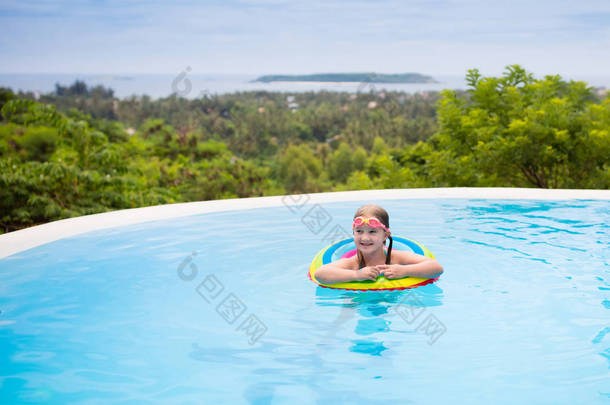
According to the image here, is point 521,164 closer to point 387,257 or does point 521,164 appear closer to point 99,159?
point 99,159

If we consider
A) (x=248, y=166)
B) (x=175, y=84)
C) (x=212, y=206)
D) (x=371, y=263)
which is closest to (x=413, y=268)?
(x=371, y=263)

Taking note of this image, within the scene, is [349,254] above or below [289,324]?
above

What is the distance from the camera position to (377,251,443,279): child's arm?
159 inches

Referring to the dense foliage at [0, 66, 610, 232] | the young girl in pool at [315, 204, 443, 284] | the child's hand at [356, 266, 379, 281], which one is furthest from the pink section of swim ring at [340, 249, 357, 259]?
the dense foliage at [0, 66, 610, 232]

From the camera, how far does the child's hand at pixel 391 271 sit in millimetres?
4023

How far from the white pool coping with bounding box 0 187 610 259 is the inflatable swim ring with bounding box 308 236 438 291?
10.4ft

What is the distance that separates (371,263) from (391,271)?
250mm

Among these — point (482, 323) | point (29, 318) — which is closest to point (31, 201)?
point (29, 318)

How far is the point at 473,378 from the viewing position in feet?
9.85

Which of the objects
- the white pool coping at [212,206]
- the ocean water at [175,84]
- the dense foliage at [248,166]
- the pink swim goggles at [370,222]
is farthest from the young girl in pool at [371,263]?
the dense foliage at [248,166]

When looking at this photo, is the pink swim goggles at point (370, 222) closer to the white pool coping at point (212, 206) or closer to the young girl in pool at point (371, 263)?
the young girl in pool at point (371, 263)

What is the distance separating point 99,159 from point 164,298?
7.29 meters

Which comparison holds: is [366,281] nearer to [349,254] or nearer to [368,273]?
[368,273]

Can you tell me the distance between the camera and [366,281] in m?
4.06
